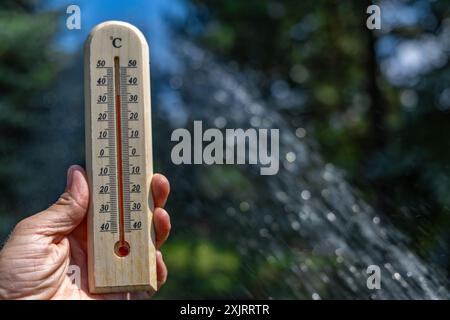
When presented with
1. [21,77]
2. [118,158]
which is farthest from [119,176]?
[21,77]

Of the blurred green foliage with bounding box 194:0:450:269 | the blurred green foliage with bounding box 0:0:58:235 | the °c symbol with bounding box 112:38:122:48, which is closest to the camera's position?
the °c symbol with bounding box 112:38:122:48

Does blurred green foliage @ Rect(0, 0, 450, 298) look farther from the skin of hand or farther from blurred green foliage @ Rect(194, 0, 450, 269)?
the skin of hand

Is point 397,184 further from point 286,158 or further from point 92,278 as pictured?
point 92,278

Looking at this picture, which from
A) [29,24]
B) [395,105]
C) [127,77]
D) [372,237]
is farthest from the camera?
[395,105]

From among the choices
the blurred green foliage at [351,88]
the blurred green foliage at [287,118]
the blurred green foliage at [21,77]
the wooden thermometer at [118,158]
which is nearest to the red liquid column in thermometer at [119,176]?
the wooden thermometer at [118,158]

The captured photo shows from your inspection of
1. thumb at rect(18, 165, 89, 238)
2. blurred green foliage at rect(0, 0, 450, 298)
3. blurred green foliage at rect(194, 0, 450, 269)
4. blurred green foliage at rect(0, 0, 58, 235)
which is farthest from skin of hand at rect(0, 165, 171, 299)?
blurred green foliage at rect(194, 0, 450, 269)

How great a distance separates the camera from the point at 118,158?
3.51 feet

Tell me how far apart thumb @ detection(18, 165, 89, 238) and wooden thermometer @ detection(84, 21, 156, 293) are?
16 mm

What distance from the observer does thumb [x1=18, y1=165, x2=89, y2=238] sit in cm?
108

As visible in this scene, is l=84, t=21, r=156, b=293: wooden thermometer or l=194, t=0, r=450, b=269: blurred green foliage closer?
l=84, t=21, r=156, b=293: wooden thermometer

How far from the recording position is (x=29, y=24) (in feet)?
9.99

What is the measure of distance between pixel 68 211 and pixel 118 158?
10 centimetres

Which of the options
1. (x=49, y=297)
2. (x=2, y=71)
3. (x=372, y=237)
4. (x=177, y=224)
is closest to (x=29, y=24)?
(x=2, y=71)

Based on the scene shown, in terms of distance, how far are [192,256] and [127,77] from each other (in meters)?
2.08
